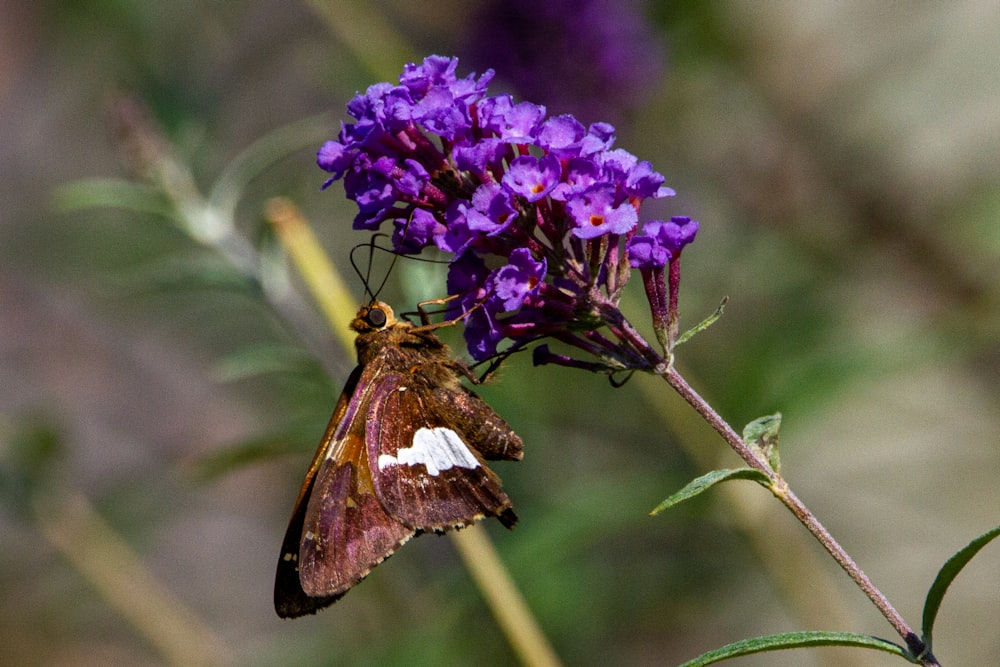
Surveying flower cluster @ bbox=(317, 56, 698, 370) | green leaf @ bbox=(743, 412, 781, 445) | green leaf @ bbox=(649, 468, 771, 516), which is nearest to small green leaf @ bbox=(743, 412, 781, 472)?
green leaf @ bbox=(743, 412, 781, 445)

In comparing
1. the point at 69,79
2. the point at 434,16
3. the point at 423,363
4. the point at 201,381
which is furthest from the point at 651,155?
the point at 69,79

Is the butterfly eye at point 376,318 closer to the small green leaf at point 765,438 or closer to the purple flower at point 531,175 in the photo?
the purple flower at point 531,175

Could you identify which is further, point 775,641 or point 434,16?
point 434,16

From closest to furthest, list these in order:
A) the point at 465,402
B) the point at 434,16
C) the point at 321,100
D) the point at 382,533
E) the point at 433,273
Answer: the point at 382,533
the point at 465,402
the point at 433,273
the point at 434,16
the point at 321,100

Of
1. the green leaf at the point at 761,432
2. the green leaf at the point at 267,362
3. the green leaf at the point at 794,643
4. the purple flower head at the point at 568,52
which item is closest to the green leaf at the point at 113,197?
the green leaf at the point at 267,362

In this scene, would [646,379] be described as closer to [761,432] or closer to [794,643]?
[761,432]

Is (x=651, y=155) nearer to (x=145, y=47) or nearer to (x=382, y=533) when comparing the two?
(x=145, y=47)

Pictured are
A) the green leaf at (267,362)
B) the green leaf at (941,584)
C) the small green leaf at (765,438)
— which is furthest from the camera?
the green leaf at (267,362)

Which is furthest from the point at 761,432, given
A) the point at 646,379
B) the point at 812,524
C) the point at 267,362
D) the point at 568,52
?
the point at 568,52
